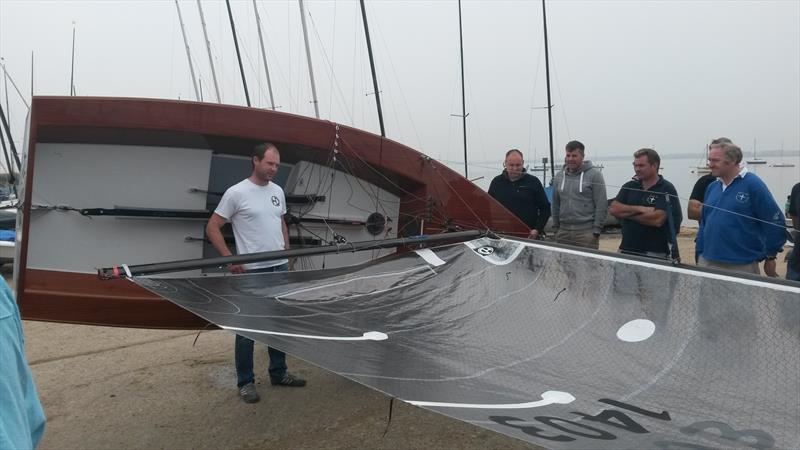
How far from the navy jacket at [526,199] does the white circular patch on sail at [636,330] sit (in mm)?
2344

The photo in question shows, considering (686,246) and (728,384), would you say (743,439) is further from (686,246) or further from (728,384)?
Result: (686,246)

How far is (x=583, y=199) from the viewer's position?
4551 mm

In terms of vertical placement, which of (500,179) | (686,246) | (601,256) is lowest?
(686,246)

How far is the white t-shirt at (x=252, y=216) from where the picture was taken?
336 cm

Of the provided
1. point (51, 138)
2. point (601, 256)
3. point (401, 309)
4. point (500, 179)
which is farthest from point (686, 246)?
point (51, 138)

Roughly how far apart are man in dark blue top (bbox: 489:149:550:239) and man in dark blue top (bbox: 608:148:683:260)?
33.2 inches

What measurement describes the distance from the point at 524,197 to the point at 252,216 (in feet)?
7.90

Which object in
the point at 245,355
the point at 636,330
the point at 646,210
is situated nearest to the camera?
the point at 636,330

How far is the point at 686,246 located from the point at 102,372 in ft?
37.5

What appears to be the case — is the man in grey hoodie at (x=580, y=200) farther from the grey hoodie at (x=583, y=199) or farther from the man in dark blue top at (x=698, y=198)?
the man in dark blue top at (x=698, y=198)

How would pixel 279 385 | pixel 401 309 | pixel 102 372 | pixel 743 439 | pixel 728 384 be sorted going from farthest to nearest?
pixel 102 372, pixel 279 385, pixel 401 309, pixel 728 384, pixel 743 439

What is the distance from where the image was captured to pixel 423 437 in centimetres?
318

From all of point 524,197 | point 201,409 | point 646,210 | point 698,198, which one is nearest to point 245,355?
point 201,409

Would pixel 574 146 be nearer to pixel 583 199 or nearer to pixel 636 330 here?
pixel 583 199
